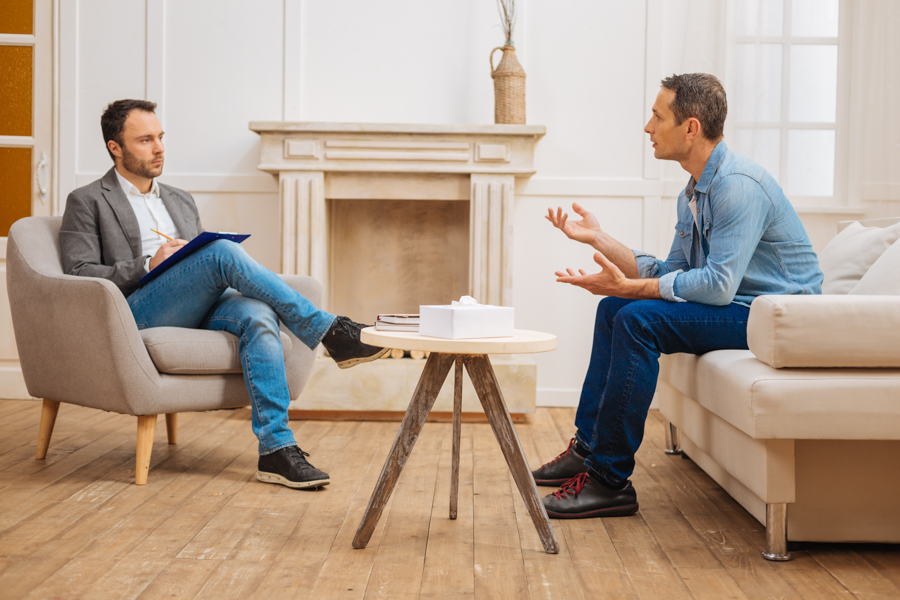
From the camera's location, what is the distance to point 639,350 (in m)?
1.74

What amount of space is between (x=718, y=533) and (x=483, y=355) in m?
0.68

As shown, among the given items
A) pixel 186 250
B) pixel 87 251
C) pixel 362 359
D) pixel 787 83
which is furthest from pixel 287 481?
pixel 787 83

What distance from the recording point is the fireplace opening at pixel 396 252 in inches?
136

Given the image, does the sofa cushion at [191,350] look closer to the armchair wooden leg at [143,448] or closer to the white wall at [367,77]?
the armchair wooden leg at [143,448]

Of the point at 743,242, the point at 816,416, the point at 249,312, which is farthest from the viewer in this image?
the point at 249,312

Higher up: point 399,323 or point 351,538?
point 399,323

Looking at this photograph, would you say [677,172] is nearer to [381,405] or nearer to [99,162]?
[381,405]

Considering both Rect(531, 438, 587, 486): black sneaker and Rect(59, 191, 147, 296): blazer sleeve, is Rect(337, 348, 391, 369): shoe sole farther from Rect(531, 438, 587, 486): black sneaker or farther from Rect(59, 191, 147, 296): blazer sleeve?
Rect(59, 191, 147, 296): blazer sleeve

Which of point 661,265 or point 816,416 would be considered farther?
point 661,265

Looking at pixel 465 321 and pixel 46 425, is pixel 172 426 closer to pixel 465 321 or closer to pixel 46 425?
pixel 46 425

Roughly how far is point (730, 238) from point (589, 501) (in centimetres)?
71

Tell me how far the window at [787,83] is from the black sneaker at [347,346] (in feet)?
6.27

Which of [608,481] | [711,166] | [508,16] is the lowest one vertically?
[608,481]

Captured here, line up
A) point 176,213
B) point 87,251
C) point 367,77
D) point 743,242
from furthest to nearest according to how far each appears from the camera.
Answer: point 367,77
point 176,213
point 87,251
point 743,242
